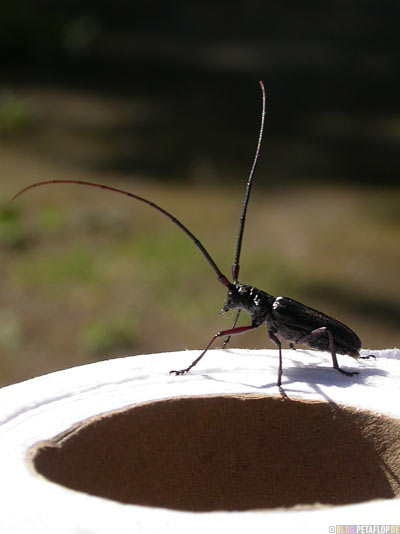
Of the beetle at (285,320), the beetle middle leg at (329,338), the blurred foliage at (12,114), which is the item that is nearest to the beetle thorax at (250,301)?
the beetle at (285,320)

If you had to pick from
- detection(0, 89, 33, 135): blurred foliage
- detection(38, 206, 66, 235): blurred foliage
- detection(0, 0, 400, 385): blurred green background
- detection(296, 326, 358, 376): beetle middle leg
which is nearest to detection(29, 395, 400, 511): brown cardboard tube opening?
detection(296, 326, 358, 376): beetle middle leg

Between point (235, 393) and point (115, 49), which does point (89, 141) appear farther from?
point (235, 393)

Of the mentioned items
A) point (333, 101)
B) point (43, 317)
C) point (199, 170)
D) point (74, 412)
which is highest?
point (333, 101)

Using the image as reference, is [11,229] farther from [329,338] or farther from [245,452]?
[245,452]

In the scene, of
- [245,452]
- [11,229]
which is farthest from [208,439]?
[11,229]

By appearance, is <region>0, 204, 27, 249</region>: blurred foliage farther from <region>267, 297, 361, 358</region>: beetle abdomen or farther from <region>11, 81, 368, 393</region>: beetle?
<region>267, 297, 361, 358</region>: beetle abdomen

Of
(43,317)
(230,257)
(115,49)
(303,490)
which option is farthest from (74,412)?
(115,49)
